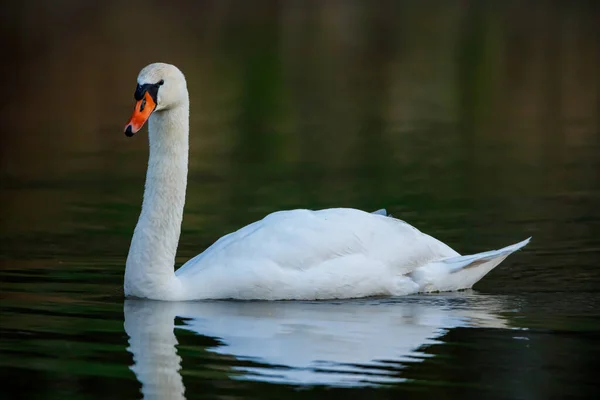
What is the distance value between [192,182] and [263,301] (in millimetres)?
6903

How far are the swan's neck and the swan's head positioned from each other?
18 cm

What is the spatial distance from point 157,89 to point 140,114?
0.39 meters

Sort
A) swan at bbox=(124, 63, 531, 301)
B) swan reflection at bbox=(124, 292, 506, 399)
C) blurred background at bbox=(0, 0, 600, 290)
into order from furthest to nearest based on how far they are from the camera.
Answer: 1. blurred background at bbox=(0, 0, 600, 290)
2. swan at bbox=(124, 63, 531, 301)
3. swan reflection at bbox=(124, 292, 506, 399)

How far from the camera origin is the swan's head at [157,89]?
10094mm

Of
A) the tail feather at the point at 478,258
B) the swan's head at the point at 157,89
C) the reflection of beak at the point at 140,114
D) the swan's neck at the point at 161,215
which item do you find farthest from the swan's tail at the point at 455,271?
the reflection of beak at the point at 140,114

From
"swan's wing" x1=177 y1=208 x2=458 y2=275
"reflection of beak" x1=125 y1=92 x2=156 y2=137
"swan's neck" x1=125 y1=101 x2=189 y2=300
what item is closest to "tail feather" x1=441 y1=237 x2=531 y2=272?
"swan's wing" x1=177 y1=208 x2=458 y2=275

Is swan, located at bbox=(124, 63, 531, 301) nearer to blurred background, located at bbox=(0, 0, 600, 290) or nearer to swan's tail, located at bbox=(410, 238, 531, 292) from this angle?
swan's tail, located at bbox=(410, 238, 531, 292)

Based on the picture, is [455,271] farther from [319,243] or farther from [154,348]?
[154,348]

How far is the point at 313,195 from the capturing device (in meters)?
15.7

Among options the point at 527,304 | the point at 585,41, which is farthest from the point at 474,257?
the point at 585,41

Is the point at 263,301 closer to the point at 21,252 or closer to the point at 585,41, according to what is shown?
the point at 21,252

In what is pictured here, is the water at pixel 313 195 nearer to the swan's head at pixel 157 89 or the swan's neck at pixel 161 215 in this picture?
the swan's neck at pixel 161 215

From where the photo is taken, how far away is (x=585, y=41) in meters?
36.1

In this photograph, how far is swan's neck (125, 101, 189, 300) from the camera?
10.4 meters
